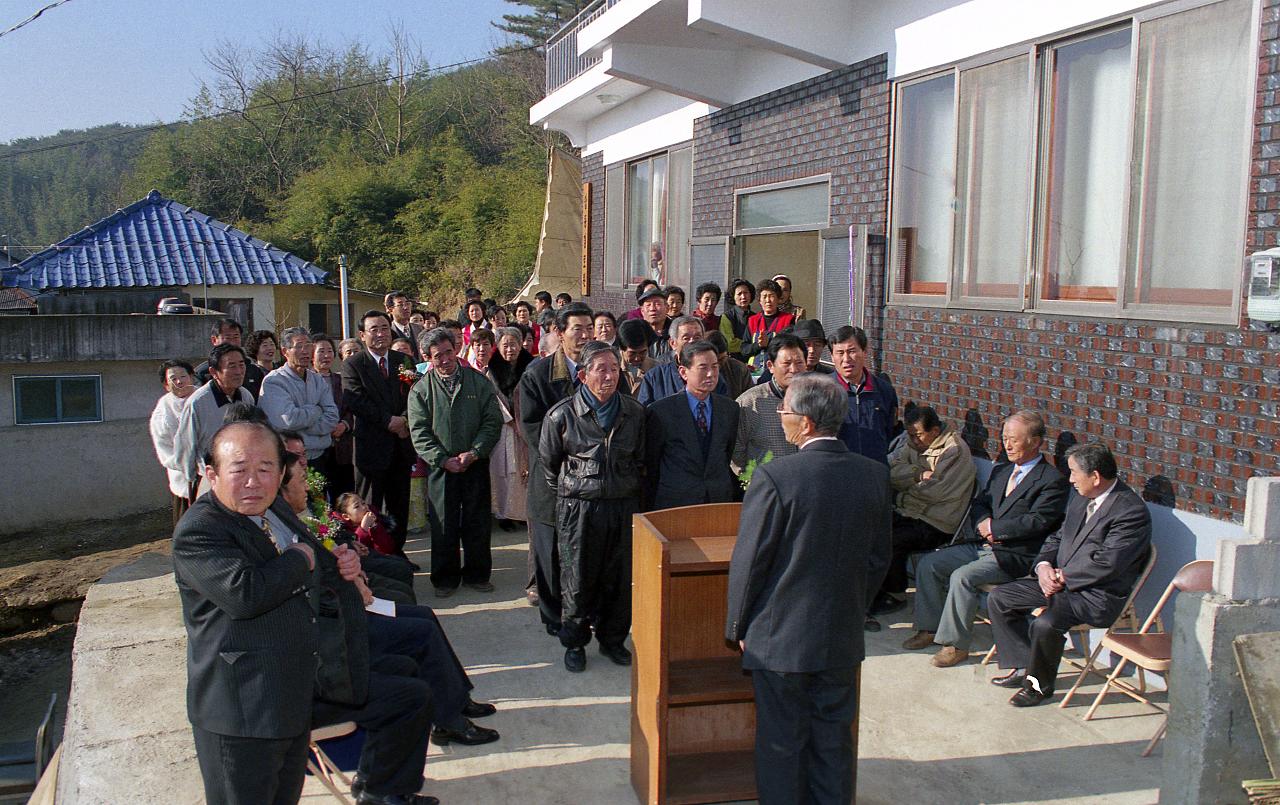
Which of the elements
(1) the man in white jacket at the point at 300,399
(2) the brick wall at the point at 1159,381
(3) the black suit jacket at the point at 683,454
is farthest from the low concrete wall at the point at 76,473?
(2) the brick wall at the point at 1159,381

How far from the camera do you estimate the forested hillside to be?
3359 centimetres

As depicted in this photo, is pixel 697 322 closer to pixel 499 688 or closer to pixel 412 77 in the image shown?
pixel 499 688

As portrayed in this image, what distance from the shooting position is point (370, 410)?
294 inches

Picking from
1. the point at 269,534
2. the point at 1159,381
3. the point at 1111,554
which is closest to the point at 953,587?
the point at 1111,554

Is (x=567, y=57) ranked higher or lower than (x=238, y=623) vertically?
higher

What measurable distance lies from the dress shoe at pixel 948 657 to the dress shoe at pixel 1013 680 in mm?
310

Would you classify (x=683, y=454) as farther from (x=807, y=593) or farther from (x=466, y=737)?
(x=807, y=593)

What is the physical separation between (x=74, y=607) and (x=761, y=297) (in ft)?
23.7

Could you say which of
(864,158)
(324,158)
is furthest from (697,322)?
(324,158)

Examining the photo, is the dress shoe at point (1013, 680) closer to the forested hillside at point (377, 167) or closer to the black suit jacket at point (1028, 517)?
the black suit jacket at point (1028, 517)

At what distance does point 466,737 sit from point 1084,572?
3.28m

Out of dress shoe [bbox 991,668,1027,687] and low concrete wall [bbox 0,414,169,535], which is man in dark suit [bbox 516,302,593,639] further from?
low concrete wall [bbox 0,414,169,535]

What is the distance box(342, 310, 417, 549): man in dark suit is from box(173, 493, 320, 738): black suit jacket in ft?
13.9

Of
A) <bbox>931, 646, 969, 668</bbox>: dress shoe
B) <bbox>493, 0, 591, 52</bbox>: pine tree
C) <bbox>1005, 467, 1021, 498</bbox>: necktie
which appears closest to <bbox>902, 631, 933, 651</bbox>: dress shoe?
<bbox>931, 646, 969, 668</bbox>: dress shoe
